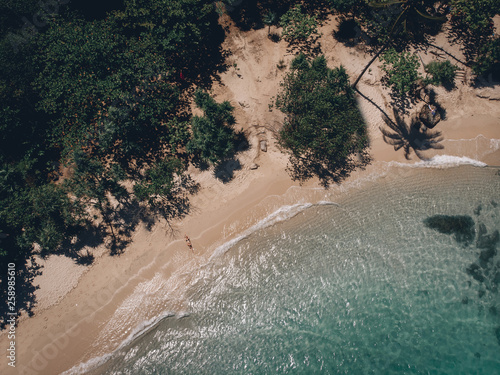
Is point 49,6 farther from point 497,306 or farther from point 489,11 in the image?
point 497,306

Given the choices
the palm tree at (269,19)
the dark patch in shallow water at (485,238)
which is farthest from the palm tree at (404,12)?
the dark patch in shallow water at (485,238)

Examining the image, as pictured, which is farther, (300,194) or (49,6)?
(300,194)

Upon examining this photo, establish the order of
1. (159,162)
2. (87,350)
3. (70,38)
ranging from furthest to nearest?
(159,162)
(87,350)
(70,38)

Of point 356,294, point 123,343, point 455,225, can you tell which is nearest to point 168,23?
point 123,343

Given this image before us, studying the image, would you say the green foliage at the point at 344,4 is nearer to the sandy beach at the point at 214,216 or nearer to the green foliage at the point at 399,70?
the sandy beach at the point at 214,216

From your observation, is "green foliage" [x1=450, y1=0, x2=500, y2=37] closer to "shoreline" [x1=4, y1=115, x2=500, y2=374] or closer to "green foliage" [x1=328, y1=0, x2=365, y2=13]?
"green foliage" [x1=328, y1=0, x2=365, y2=13]

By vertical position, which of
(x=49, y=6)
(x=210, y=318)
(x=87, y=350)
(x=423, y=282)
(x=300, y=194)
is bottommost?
(x=423, y=282)

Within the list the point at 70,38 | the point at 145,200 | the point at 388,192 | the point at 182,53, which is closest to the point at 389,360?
the point at 388,192

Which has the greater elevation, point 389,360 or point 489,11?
point 489,11
